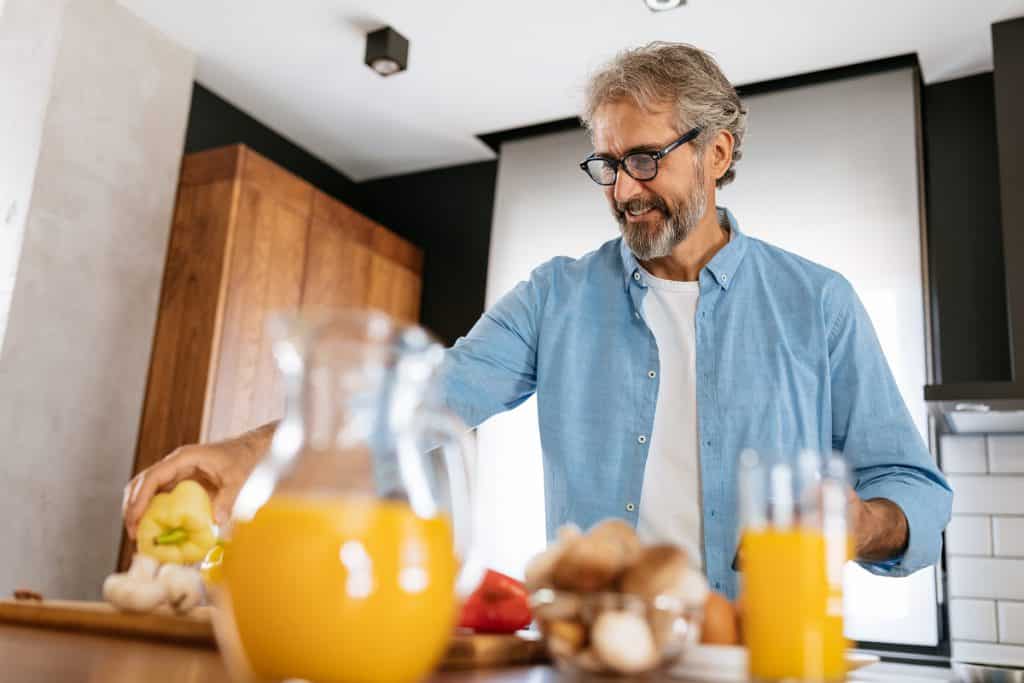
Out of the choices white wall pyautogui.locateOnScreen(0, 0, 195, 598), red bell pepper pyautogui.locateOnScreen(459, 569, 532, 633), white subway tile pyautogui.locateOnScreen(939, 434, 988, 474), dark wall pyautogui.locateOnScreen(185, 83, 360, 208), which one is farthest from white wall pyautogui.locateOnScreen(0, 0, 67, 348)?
white subway tile pyautogui.locateOnScreen(939, 434, 988, 474)

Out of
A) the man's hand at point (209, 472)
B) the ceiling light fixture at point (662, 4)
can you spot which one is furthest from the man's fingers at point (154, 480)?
the ceiling light fixture at point (662, 4)

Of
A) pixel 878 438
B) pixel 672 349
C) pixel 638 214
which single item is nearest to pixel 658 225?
pixel 638 214

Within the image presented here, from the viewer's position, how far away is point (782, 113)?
3.53 metres

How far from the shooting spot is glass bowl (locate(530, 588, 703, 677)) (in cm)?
63

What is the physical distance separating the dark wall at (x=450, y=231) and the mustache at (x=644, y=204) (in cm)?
229

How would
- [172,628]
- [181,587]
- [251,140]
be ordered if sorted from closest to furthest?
[172,628], [181,587], [251,140]

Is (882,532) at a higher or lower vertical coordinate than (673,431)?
lower

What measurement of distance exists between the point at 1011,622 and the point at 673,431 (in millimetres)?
1788

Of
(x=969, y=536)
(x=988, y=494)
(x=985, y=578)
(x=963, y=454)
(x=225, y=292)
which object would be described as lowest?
(x=985, y=578)

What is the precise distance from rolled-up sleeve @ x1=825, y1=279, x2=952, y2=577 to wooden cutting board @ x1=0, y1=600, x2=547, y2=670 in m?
0.60

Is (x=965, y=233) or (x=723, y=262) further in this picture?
(x=965, y=233)

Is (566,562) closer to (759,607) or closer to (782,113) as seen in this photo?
(759,607)

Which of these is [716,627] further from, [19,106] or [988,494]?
[19,106]

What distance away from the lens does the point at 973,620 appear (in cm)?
285
